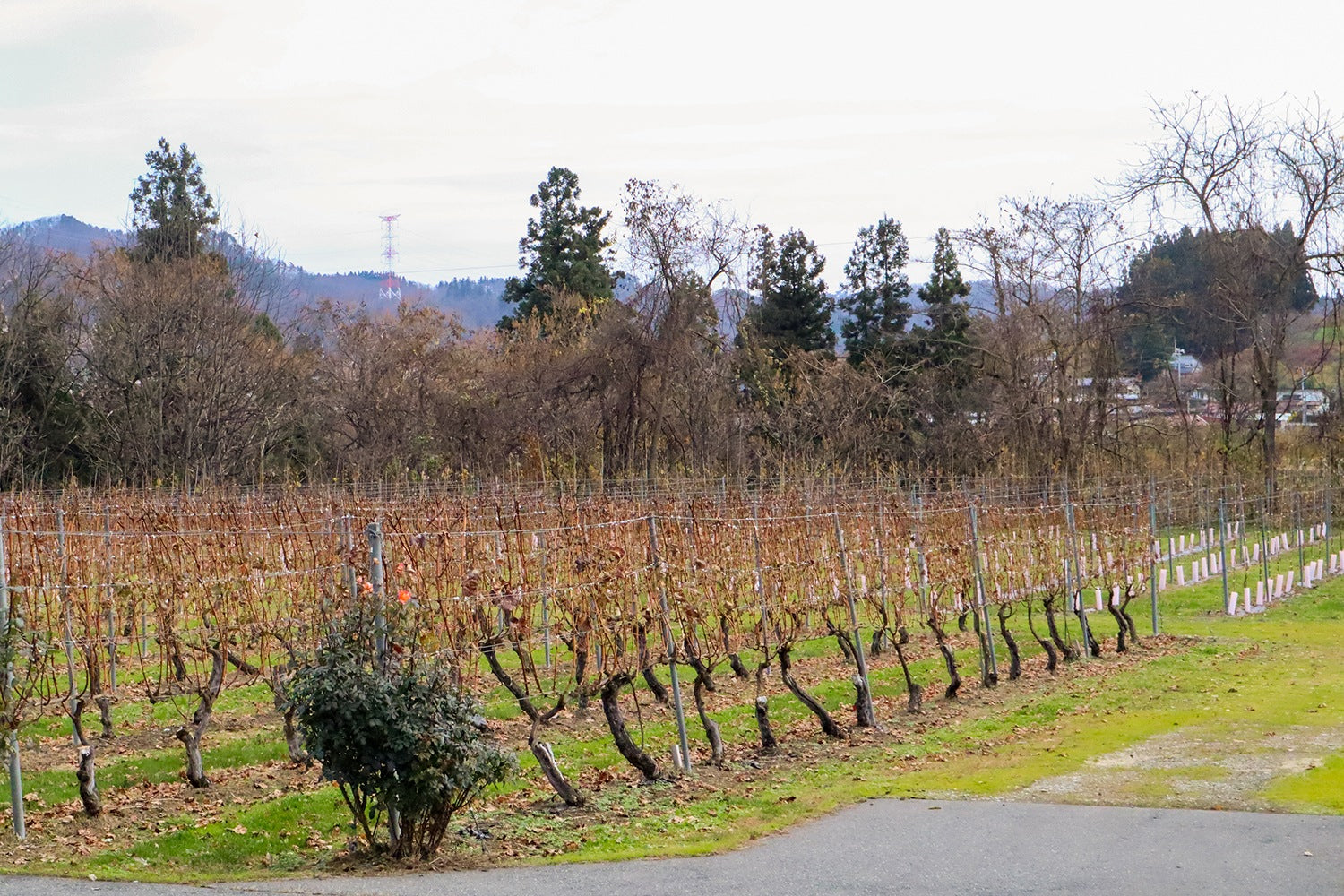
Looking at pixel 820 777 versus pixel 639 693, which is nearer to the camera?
pixel 820 777

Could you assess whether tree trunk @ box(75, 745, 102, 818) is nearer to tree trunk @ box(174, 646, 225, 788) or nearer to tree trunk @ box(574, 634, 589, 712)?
tree trunk @ box(174, 646, 225, 788)

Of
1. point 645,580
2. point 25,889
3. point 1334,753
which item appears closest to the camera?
point 25,889

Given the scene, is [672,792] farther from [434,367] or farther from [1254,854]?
[434,367]

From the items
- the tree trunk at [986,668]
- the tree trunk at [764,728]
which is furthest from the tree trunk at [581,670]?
the tree trunk at [986,668]

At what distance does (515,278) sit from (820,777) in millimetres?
38100

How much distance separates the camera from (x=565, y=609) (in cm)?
1142

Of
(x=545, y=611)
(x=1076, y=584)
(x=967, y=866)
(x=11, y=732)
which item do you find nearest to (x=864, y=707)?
(x=545, y=611)

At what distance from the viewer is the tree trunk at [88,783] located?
8.25 m

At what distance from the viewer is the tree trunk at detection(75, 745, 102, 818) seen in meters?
8.25

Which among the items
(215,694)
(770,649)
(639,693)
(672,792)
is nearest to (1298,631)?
(770,649)

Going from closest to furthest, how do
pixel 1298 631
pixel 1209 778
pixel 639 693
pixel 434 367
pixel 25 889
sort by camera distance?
pixel 25 889
pixel 1209 778
pixel 639 693
pixel 1298 631
pixel 434 367

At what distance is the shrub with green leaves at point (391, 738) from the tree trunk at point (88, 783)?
7.35 feet

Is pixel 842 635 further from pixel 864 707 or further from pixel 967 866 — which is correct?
pixel 967 866

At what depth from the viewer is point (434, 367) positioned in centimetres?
3684
